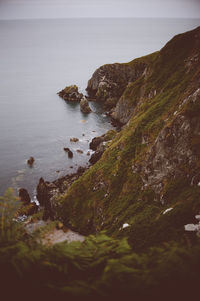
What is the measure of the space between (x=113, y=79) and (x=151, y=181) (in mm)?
85214

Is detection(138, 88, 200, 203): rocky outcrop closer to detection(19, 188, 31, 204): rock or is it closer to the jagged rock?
detection(19, 188, 31, 204): rock

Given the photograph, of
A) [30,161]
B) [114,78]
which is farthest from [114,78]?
[30,161]

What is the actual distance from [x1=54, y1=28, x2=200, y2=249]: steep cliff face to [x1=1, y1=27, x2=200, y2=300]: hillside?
0.31 ft

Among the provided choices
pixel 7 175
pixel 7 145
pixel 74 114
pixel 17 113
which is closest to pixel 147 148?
pixel 7 175

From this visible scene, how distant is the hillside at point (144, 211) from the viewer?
20.4 feet

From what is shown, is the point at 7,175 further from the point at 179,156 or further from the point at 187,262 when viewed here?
the point at 187,262

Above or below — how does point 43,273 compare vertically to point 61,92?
below

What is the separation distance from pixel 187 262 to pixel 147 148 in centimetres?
2414

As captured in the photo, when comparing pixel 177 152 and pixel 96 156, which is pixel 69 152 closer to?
pixel 96 156

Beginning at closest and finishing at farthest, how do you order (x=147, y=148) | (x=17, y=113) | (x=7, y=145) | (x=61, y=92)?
1. (x=147, y=148)
2. (x=7, y=145)
3. (x=17, y=113)
4. (x=61, y=92)

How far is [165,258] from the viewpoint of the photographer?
6.92 meters

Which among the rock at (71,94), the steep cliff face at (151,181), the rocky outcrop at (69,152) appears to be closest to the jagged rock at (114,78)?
the rock at (71,94)

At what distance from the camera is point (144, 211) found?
877 inches

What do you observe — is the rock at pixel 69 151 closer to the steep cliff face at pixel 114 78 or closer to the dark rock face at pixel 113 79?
the steep cliff face at pixel 114 78
